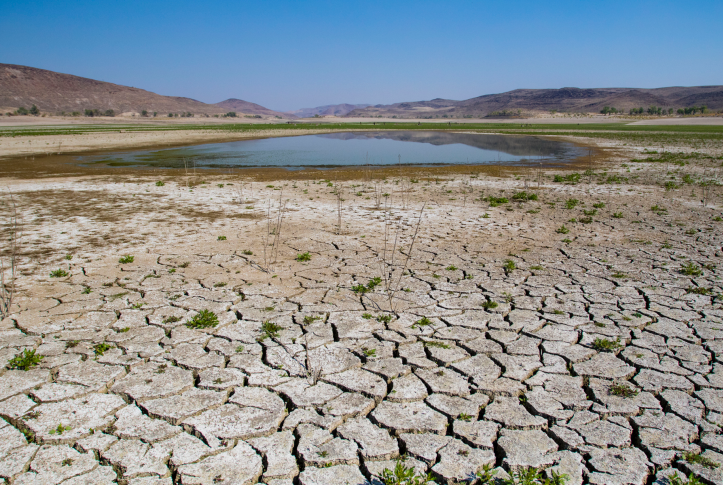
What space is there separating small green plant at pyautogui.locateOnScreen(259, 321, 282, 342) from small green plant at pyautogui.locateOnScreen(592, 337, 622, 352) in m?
3.00

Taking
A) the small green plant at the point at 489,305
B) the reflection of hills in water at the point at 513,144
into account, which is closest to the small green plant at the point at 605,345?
the small green plant at the point at 489,305

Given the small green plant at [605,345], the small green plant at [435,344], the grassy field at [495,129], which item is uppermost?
the grassy field at [495,129]

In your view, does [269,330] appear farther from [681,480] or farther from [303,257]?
[681,480]

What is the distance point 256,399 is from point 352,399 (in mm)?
727

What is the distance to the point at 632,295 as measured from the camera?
5188 millimetres

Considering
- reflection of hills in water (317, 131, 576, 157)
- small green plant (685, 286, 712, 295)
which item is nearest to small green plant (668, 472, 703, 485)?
small green plant (685, 286, 712, 295)

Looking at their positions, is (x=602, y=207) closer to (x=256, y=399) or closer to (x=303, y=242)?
(x=303, y=242)

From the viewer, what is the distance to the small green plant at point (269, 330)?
424 cm

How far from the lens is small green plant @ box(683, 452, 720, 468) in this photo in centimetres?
267

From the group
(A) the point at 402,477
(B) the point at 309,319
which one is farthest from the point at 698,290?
(A) the point at 402,477


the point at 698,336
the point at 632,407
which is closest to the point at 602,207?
the point at 698,336

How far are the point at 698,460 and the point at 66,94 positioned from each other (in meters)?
151

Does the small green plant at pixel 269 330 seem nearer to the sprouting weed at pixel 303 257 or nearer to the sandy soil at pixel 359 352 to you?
the sandy soil at pixel 359 352

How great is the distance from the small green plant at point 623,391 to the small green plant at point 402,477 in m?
1.76
